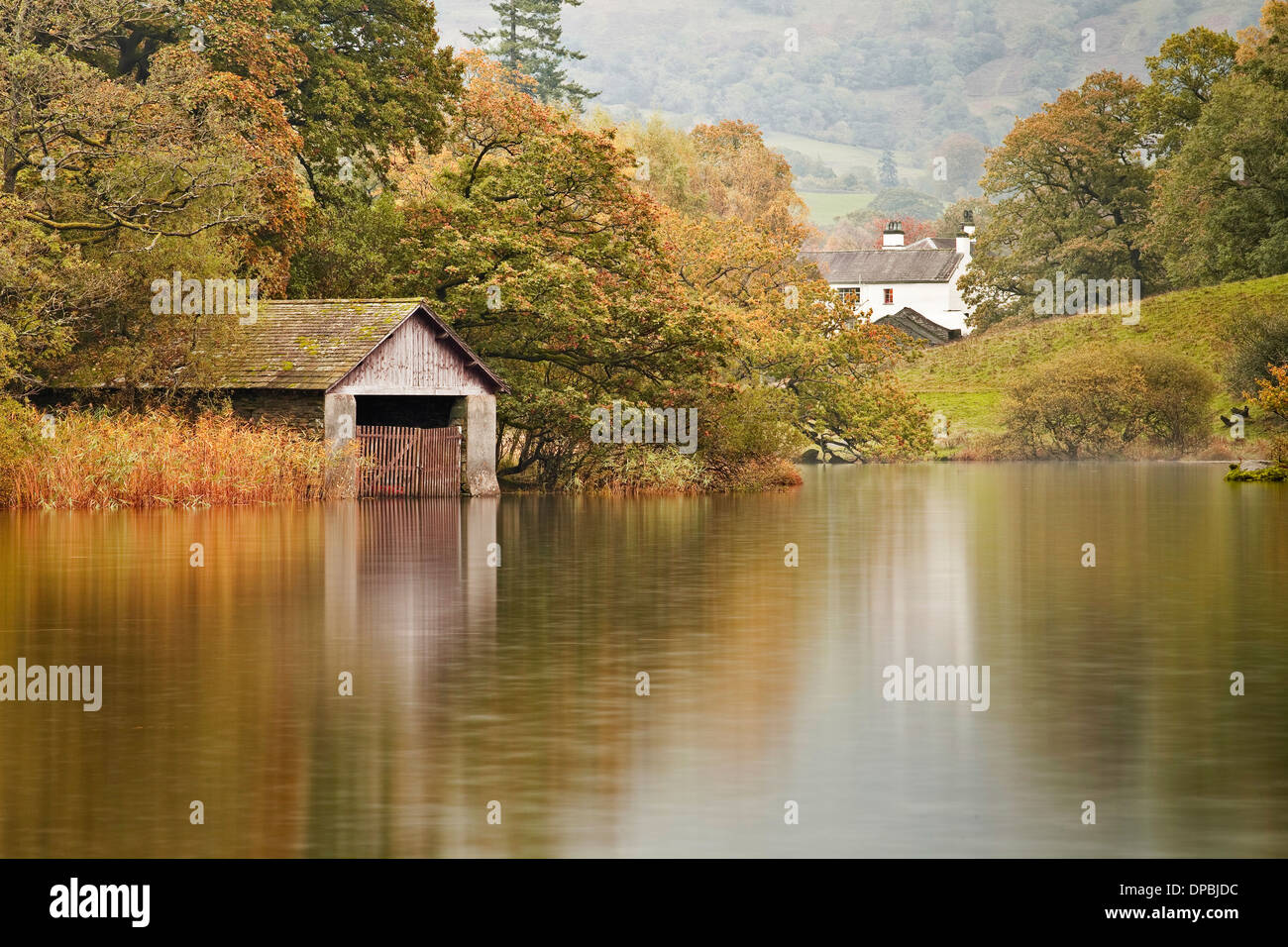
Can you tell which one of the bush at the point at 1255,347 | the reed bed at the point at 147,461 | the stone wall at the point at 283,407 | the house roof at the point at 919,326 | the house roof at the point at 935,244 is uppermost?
the house roof at the point at 935,244

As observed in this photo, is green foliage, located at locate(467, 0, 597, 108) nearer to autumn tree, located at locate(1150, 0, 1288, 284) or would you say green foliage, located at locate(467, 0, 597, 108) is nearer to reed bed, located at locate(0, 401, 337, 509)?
autumn tree, located at locate(1150, 0, 1288, 284)

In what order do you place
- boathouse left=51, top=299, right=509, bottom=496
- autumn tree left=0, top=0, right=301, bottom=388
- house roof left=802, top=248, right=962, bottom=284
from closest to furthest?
autumn tree left=0, top=0, right=301, bottom=388 → boathouse left=51, top=299, right=509, bottom=496 → house roof left=802, top=248, right=962, bottom=284

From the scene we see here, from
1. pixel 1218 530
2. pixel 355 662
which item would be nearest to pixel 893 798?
pixel 355 662

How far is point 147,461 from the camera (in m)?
40.0

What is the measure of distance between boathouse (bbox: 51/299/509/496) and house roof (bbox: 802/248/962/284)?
88941 mm

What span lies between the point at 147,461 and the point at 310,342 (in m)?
7.33

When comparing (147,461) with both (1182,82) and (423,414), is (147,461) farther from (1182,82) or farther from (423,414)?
(1182,82)

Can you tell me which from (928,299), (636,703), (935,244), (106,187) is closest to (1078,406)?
(928,299)

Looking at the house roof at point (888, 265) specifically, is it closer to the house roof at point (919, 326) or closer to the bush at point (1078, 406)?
the house roof at point (919, 326)

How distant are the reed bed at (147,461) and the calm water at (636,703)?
30.0 feet

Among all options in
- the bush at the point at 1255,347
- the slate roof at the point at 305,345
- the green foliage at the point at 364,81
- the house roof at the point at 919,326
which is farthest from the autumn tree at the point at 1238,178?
the slate roof at the point at 305,345

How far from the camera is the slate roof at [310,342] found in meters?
44.9

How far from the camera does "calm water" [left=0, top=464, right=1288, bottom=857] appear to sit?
31.5 feet

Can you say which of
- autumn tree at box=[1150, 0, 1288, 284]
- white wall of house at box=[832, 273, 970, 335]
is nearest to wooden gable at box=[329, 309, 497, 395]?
autumn tree at box=[1150, 0, 1288, 284]
